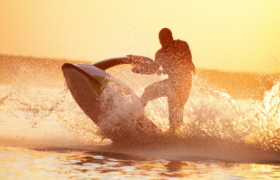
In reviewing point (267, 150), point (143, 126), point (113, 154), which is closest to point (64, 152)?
point (113, 154)

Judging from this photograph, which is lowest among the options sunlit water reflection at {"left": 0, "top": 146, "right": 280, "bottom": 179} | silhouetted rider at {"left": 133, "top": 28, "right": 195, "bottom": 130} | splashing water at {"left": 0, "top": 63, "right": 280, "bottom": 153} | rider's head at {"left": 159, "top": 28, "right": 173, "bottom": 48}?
sunlit water reflection at {"left": 0, "top": 146, "right": 280, "bottom": 179}

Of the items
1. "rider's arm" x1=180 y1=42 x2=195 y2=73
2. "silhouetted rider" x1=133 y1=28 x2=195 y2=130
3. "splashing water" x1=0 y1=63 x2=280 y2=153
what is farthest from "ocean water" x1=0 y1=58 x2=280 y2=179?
"rider's arm" x1=180 y1=42 x2=195 y2=73

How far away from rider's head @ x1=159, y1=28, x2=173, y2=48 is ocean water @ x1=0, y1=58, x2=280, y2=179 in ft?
4.37

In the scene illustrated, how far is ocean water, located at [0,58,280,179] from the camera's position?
8.87m

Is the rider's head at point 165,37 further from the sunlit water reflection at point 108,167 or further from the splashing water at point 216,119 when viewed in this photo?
the sunlit water reflection at point 108,167

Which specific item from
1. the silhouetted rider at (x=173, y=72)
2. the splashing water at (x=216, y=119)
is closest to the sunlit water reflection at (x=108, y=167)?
the splashing water at (x=216, y=119)

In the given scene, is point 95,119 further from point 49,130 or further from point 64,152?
point 49,130

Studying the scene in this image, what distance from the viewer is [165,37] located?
11.6m

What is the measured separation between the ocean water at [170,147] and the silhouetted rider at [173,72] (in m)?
0.35

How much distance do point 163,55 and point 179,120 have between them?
136 cm

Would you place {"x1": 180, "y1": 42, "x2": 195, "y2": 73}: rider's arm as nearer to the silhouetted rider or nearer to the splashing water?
the silhouetted rider

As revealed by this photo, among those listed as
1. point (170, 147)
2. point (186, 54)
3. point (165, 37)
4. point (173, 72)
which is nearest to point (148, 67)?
point (173, 72)

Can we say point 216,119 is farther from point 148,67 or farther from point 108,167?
point 108,167

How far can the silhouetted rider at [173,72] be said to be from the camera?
1167 cm
